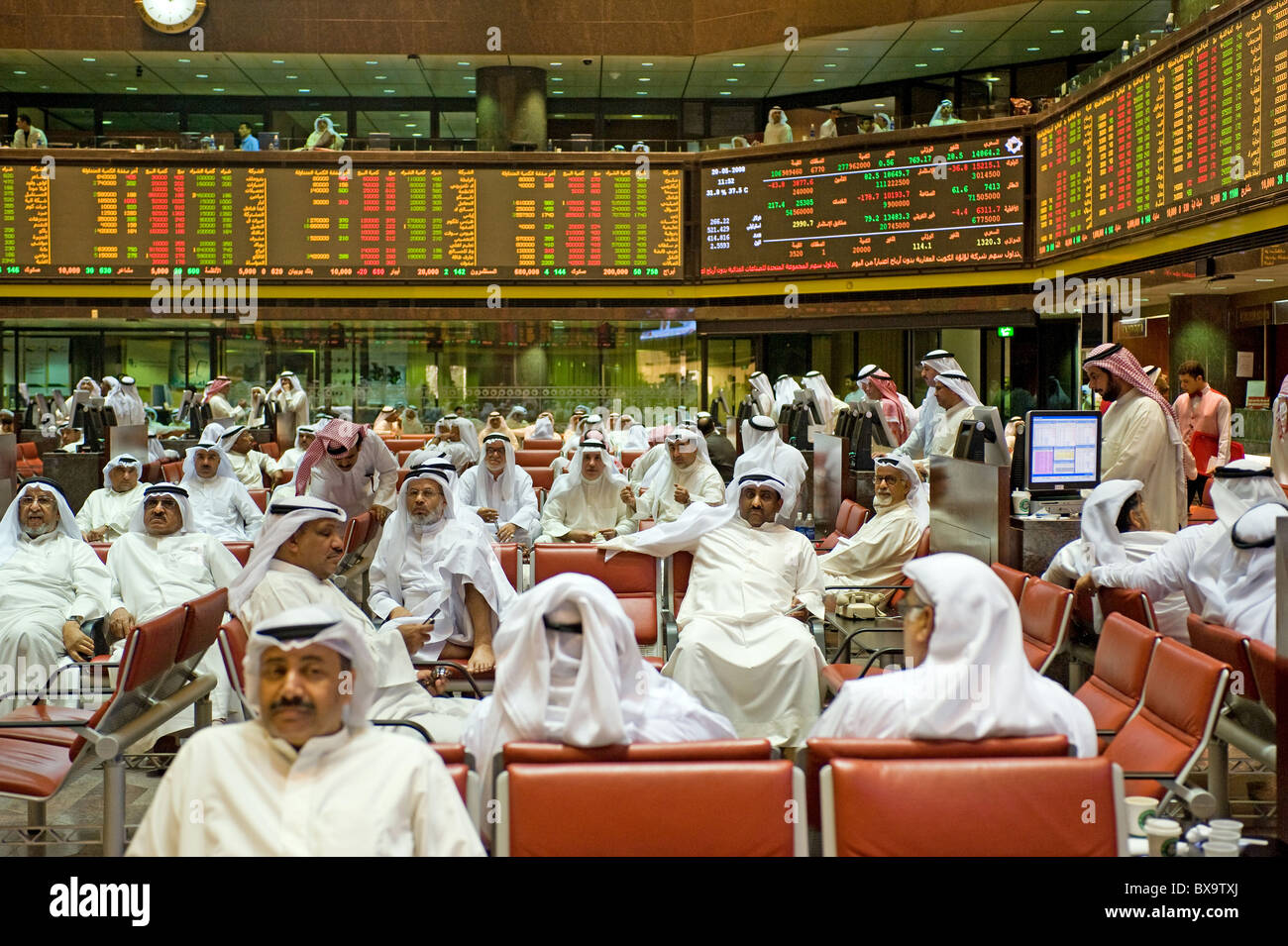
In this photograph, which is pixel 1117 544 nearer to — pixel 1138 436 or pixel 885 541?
pixel 1138 436

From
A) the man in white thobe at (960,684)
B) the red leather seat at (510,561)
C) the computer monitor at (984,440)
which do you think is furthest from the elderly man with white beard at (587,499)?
the man in white thobe at (960,684)

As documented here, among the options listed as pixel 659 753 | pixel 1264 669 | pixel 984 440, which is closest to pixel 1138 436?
pixel 984 440

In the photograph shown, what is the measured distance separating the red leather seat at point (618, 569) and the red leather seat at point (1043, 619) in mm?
1625

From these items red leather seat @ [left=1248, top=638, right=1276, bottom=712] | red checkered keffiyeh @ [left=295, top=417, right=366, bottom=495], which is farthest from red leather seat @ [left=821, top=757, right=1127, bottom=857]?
red checkered keffiyeh @ [left=295, top=417, right=366, bottom=495]

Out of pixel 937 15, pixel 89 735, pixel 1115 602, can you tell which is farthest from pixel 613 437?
pixel 89 735

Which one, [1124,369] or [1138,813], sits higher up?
[1124,369]

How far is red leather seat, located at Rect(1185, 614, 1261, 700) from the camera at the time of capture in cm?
375

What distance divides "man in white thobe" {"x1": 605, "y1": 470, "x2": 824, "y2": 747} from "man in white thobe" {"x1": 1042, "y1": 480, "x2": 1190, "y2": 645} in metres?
1.07

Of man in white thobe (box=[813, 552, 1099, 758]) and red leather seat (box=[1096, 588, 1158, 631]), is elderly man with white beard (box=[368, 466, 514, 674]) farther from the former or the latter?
red leather seat (box=[1096, 588, 1158, 631])

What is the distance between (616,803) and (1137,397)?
15.6 ft

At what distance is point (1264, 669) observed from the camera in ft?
11.8

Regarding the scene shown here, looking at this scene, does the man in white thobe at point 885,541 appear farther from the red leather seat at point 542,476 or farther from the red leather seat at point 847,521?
the red leather seat at point 542,476

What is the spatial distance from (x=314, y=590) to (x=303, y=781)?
5.72ft
